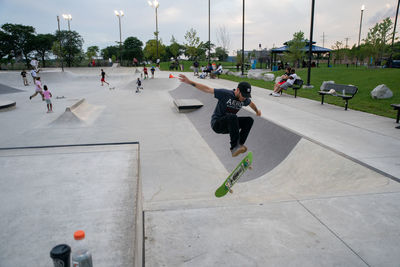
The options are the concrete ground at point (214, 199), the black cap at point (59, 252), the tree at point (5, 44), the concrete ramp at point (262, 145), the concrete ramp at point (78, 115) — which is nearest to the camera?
the black cap at point (59, 252)

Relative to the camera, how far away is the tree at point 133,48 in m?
108

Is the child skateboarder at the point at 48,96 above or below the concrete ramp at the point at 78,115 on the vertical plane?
above

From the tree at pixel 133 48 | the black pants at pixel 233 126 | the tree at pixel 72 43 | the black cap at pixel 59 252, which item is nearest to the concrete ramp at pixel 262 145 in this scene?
the black pants at pixel 233 126

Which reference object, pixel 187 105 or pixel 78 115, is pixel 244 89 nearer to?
pixel 187 105

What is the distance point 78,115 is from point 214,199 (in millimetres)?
10446

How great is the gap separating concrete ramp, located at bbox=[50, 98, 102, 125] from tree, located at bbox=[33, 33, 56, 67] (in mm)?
88305

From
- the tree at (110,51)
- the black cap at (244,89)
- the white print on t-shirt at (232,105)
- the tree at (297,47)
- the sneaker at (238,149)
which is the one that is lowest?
the sneaker at (238,149)

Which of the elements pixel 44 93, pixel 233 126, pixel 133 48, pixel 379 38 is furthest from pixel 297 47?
pixel 133 48

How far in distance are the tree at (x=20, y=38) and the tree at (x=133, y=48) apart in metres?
32.9

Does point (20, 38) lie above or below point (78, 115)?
above

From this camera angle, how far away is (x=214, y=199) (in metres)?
4.29

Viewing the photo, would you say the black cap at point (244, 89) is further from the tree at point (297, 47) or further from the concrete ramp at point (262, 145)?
the tree at point (297, 47)

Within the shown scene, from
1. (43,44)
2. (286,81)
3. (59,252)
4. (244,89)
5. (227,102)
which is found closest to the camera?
(59,252)

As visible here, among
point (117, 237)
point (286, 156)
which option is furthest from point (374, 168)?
point (117, 237)
